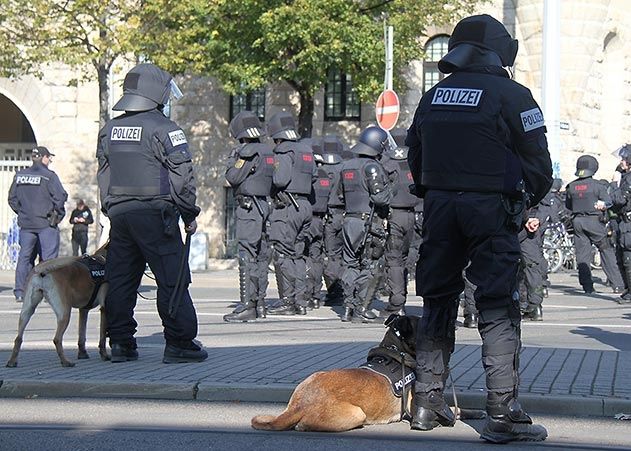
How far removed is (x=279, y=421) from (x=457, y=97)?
201 centimetres

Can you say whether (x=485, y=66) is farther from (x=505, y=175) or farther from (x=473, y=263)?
(x=473, y=263)

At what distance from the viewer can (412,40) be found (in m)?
27.0

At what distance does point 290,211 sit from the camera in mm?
14594

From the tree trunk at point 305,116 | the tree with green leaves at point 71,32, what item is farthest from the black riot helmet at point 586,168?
the tree trunk at point 305,116

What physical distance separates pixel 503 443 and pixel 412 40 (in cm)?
2102

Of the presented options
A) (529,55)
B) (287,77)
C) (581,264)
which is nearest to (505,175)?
(581,264)

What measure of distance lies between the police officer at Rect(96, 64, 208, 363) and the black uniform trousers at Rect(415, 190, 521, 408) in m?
2.84

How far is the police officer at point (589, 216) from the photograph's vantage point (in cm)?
1938

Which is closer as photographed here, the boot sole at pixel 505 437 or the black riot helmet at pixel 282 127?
the boot sole at pixel 505 437

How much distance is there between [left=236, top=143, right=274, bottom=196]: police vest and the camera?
1372 centimetres

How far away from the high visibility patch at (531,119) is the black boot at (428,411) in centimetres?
157

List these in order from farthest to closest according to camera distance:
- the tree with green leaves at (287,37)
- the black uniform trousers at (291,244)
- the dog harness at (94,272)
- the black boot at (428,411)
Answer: the tree with green leaves at (287,37), the black uniform trousers at (291,244), the dog harness at (94,272), the black boot at (428,411)

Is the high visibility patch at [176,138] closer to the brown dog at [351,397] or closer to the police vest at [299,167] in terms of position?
the brown dog at [351,397]

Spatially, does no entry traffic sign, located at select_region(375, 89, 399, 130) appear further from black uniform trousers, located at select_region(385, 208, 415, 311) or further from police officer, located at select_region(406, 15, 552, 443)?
police officer, located at select_region(406, 15, 552, 443)
